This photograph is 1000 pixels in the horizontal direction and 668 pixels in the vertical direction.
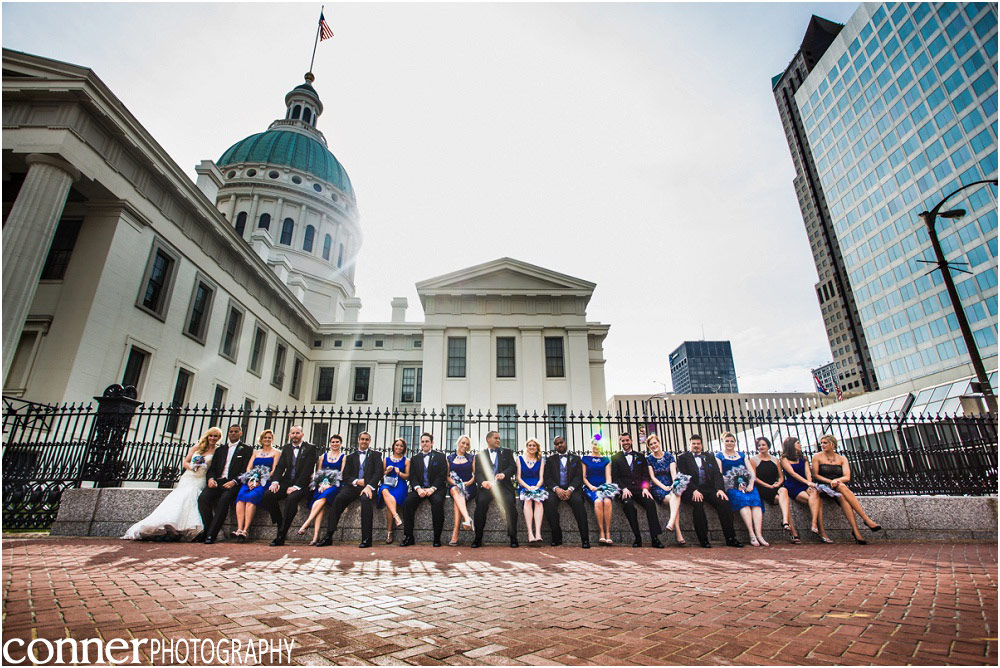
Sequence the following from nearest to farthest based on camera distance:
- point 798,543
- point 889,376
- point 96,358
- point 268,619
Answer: point 268,619 → point 798,543 → point 96,358 → point 889,376

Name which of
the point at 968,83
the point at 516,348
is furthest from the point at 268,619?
the point at 968,83

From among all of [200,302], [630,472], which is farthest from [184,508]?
[200,302]

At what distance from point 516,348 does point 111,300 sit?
18.8 meters

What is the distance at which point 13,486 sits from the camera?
27.3 feet

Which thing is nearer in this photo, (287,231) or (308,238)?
(287,231)

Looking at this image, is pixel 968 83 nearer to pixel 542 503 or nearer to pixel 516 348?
pixel 516 348

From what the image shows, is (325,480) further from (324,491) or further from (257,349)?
(257,349)

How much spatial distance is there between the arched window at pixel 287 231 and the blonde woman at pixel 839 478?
152 ft

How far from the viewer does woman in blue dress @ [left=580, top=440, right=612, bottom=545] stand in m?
7.66

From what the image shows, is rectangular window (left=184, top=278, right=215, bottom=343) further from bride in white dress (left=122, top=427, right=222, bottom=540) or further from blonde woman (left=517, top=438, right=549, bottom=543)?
blonde woman (left=517, top=438, right=549, bottom=543)

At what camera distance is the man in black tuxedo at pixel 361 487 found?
722 centimetres

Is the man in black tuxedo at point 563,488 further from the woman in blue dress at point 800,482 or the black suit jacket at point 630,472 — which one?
the woman in blue dress at point 800,482

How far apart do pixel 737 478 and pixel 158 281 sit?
22.2 meters

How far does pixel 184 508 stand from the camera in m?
7.34
